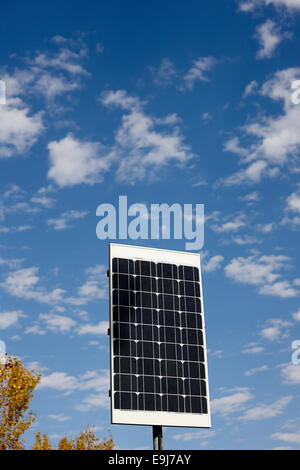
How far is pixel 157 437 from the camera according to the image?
83.1 feet

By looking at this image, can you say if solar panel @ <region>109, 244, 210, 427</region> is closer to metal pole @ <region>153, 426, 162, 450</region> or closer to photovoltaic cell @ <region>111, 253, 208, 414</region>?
photovoltaic cell @ <region>111, 253, 208, 414</region>

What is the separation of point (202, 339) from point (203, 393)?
105 inches

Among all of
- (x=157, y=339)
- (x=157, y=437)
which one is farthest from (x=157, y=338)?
(x=157, y=437)

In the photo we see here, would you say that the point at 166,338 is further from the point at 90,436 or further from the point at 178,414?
the point at 90,436

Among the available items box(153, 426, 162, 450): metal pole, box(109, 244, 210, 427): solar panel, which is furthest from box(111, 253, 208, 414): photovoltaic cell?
box(153, 426, 162, 450): metal pole

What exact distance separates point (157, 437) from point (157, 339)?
448 centimetres

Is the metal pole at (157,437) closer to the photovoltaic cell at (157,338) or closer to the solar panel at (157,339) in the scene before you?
the solar panel at (157,339)

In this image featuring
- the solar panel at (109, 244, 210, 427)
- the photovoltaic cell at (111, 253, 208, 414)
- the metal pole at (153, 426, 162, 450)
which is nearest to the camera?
the metal pole at (153, 426, 162, 450)

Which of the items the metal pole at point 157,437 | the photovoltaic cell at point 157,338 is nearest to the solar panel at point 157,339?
the photovoltaic cell at point 157,338

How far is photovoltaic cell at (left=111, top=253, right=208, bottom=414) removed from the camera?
25594 millimetres

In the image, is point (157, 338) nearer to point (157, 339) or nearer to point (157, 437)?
point (157, 339)

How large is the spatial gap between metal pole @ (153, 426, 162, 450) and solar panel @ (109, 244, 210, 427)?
401 millimetres
